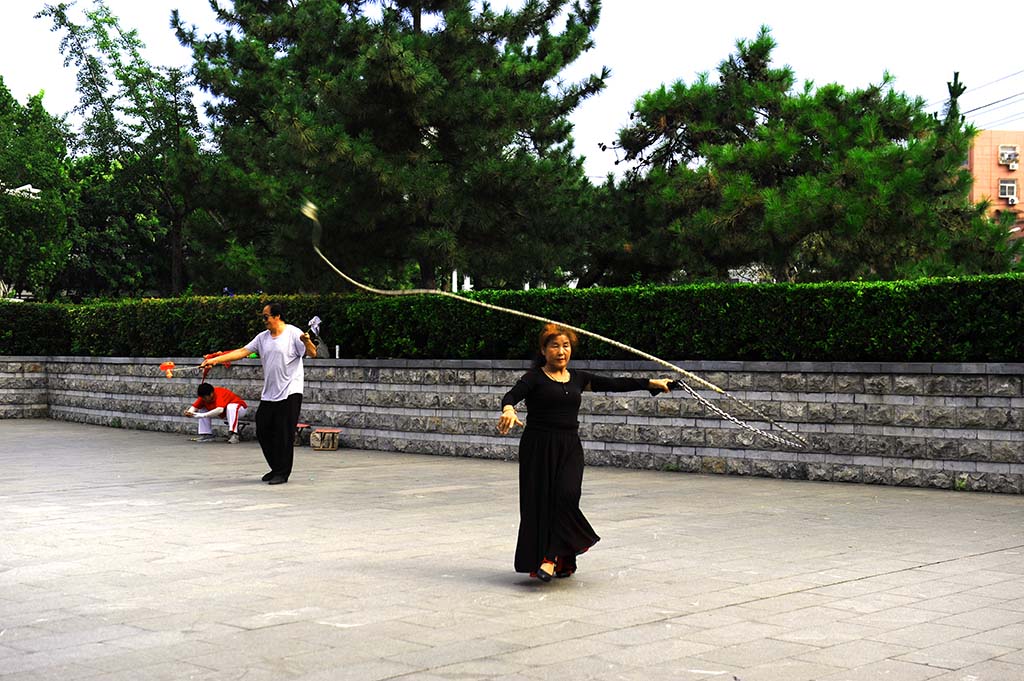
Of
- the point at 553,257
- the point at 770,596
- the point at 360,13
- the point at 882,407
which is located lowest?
the point at 770,596

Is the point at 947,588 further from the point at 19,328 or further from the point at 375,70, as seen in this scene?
the point at 19,328

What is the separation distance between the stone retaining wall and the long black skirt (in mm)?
6279

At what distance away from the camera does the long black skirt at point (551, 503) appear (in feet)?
25.8

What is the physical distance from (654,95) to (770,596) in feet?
54.8

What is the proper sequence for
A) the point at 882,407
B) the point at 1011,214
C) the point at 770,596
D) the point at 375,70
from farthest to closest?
the point at 1011,214 → the point at 375,70 → the point at 882,407 → the point at 770,596

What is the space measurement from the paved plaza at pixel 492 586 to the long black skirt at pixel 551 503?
0.69ft

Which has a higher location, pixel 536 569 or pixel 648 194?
pixel 648 194

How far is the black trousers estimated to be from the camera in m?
13.6

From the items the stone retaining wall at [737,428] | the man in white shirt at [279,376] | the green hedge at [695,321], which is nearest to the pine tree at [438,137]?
the green hedge at [695,321]

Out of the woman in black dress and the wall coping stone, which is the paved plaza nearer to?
the woman in black dress

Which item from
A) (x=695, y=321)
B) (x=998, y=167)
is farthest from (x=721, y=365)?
(x=998, y=167)

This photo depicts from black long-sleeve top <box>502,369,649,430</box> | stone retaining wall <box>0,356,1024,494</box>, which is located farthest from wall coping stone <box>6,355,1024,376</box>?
black long-sleeve top <box>502,369,649,430</box>

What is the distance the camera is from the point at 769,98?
22.0 m

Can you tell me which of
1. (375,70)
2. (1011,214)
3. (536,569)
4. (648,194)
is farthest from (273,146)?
(536,569)
